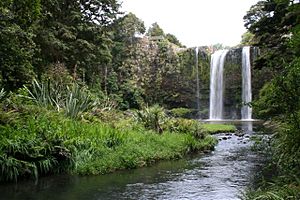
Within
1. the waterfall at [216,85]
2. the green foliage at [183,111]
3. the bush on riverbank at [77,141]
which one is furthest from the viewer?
the waterfall at [216,85]

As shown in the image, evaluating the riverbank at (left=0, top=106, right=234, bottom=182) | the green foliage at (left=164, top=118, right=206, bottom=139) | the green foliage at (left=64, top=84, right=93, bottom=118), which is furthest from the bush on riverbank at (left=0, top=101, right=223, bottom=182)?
the green foliage at (left=164, top=118, right=206, bottom=139)

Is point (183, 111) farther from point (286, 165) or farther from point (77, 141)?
point (286, 165)

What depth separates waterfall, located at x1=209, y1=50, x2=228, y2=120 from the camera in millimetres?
40625

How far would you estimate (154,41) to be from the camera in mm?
45438

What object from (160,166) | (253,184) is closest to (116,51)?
(160,166)

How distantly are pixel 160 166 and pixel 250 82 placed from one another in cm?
2916

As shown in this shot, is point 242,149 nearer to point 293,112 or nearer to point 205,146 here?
point 205,146

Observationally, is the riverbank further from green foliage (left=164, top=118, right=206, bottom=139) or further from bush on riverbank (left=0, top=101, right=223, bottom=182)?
green foliage (left=164, top=118, right=206, bottom=139)

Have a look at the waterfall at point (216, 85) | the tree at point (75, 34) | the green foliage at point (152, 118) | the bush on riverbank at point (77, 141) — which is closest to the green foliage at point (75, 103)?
the bush on riverbank at point (77, 141)

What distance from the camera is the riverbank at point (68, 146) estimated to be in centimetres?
950

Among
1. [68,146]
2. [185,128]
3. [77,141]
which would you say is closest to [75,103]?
[77,141]

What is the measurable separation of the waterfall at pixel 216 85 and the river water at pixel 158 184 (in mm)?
27980

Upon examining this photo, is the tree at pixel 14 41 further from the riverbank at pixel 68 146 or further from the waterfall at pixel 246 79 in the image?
the waterfall at pixel 246 79

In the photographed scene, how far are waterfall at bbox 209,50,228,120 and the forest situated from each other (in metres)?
9.56
